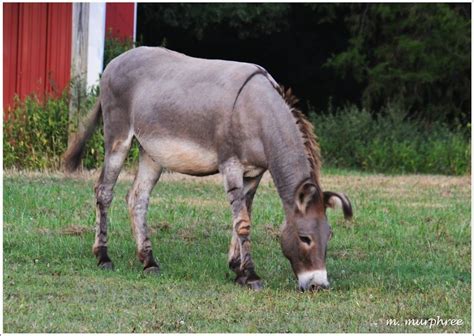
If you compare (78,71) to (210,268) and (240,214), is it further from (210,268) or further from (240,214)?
(240,214)

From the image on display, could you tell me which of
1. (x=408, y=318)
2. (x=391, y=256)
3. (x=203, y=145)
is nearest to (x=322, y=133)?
(x=391, y=256)

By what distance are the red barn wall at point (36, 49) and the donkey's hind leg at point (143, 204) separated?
19.7ft

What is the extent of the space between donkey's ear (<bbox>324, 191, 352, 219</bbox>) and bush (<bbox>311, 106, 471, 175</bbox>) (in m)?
10.2

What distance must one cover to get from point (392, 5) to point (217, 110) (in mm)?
13799

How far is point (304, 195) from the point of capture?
7.40m

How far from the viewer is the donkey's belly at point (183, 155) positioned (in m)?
7.95

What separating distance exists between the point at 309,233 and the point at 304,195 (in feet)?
0.90

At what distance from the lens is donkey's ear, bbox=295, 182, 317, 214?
739cm

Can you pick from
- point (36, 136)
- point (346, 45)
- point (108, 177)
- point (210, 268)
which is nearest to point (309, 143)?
point (210, 268)

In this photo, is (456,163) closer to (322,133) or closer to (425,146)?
(425,146)

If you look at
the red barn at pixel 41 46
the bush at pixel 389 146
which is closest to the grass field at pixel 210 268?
the red barn at pixel 41 46

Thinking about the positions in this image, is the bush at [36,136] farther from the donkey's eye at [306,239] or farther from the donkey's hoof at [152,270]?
the donkey's eye at [306,239]

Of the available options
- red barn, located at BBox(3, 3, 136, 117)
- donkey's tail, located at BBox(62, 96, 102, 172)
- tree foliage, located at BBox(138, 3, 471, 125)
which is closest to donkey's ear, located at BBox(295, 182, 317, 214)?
donkey's tail, located at BBox(62, 96, 102, 172)

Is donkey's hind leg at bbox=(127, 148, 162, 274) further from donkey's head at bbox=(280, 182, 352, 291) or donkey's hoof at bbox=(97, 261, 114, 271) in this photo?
donkey's head at bbox=(280, 182, 352, 291)
